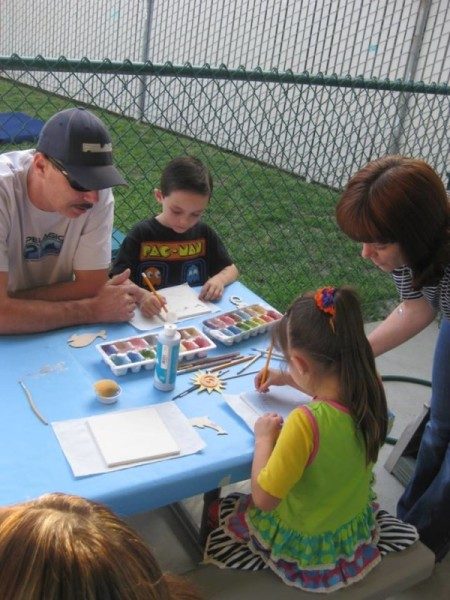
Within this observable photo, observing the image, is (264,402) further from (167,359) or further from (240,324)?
(240,324)

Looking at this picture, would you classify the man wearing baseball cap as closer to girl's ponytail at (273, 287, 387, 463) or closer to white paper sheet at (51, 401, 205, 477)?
white paper sheet at (51, 401, 205, 477)

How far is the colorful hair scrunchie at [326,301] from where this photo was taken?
151 centimetres

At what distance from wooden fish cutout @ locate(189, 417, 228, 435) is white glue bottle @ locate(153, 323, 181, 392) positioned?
14 cm

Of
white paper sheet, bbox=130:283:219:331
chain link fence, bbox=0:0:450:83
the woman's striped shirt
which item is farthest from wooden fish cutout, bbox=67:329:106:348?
chain link fence, bbox=0:0:450:83

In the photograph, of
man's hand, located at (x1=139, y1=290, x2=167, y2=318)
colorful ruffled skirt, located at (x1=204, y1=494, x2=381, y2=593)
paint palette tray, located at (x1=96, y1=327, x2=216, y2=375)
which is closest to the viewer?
colorful ruffled skirt, located at (x1=204, y1=494, x2=381, y2=593)

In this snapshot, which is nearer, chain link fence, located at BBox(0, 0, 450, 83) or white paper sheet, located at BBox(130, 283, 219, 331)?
white paper sheet, located at BBox(130, 283, 219, 331)

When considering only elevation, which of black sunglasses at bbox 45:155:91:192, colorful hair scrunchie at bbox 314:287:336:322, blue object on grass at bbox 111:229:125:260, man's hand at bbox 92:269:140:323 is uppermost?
black sunglasses at bbox 45:155:91:192

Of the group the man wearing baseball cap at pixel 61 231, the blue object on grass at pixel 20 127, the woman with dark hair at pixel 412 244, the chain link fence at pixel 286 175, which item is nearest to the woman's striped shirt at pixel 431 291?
the woman with dark hair at pixel 412 244

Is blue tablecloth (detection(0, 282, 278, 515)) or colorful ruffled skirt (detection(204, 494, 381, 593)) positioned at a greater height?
blue tablecloth (detection(0, 282, 278, 515))

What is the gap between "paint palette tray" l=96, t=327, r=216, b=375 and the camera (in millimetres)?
1789

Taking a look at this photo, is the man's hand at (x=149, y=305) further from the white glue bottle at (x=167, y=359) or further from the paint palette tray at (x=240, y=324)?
the white glue bottle at (x=167, y=359)

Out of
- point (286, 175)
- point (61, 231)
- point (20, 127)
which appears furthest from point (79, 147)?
point (20, 127)

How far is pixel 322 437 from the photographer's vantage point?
4.89 ft

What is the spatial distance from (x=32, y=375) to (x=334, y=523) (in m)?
0.91
